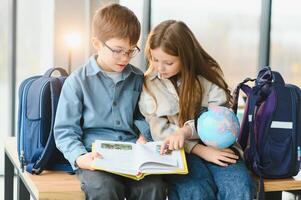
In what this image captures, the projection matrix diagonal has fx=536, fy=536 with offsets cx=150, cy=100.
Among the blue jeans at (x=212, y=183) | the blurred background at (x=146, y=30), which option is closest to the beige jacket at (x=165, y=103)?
the blue jeans at (x=212, y=183)

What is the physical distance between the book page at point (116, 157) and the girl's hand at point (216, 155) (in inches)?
9.7

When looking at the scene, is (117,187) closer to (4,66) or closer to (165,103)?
(165,103)

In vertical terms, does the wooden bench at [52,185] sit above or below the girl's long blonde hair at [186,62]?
below

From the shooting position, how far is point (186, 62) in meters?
1.87

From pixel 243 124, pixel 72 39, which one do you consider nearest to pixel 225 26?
pixel 72 39

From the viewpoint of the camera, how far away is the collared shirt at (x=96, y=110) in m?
1.75

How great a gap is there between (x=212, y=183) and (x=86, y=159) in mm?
416

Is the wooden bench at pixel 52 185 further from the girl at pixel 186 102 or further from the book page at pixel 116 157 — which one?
the girl at pixel 186 102

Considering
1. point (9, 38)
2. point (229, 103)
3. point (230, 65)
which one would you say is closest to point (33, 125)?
point (229, 103)

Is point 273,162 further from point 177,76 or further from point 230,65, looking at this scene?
point 230,65

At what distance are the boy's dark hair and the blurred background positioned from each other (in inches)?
90.5

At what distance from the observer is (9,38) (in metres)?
4.25

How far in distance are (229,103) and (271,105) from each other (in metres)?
0.17

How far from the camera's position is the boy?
5.73 feet
